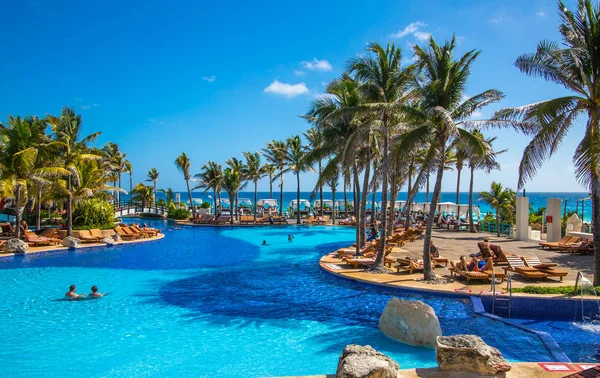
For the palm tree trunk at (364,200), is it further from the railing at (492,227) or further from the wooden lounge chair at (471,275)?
the railing at (492,227)

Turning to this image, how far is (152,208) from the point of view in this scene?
166 feet

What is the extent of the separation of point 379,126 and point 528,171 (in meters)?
5.71

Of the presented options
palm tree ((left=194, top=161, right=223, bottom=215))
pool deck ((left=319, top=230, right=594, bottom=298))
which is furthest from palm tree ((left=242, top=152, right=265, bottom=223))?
pool deck ((left=319, top=230, right=594, bottom=298))

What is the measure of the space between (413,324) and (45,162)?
25464 millimetres

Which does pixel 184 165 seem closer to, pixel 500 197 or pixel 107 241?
pixel 107 241

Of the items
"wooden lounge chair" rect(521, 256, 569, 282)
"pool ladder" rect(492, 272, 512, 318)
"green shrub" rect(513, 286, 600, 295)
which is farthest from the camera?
"wooden lounge chair" rect(521, 256, 569, 282)

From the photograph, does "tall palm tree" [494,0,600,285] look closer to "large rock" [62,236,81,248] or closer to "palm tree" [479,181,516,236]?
"palm tree" [479,181,516,236]

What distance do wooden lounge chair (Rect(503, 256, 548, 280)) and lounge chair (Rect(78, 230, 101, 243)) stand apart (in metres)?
23.1

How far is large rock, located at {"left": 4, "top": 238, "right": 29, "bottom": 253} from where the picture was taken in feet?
67.3

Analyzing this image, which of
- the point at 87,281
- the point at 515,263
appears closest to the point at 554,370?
the point at 515,263

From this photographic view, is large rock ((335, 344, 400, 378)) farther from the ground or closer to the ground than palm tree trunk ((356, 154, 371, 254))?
closer to the ground

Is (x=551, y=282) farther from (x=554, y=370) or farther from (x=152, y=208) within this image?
(x=152, y=208)

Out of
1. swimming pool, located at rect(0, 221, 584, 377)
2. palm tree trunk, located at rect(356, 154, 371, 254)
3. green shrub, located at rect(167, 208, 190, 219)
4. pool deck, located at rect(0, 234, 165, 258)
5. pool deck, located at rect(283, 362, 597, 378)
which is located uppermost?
palm tree trunk, located at rect(356, 154, 371, 254)

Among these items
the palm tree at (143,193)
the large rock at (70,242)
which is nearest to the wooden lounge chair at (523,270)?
the large rock at (70,242)
